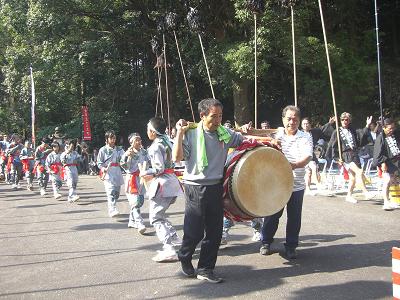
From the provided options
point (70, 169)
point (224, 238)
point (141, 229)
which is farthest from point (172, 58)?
point (224, 238)

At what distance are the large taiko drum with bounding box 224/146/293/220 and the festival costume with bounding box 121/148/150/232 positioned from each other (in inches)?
110

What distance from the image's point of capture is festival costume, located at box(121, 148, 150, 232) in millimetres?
7496

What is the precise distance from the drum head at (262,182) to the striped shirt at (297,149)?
407 mm

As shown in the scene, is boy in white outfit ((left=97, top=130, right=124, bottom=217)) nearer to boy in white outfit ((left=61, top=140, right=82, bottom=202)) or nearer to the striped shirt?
boy in white outfit ((left=61, top=140, right=82, bottom=202))

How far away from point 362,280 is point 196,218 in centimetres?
174

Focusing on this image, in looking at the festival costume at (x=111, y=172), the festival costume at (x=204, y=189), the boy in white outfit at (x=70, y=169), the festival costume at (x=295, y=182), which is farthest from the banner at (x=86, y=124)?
the festival costume at (x=204, y=189)

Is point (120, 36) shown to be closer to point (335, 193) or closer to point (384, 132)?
point (335, 193)

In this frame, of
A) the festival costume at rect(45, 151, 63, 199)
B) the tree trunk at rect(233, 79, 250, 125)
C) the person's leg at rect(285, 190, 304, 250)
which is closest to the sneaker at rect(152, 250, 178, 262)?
the person's leg at rect(285, 190, 304, 250)

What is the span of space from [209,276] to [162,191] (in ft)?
4.34

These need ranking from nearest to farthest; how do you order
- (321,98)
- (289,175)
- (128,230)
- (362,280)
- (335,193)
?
(362,280), (289,175), (128,230), (335,193), (321,98)

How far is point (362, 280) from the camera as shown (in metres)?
4.57

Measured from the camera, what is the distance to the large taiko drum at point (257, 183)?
4.73m

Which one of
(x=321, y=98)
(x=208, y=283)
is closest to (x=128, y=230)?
(x=208, y=283)

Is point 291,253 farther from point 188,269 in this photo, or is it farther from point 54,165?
point 54,165
